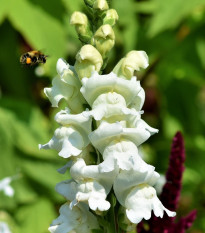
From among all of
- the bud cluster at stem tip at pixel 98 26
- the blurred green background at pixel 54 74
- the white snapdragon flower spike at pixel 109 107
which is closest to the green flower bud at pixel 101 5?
the bud cluster at stem tip at pixel 98 26

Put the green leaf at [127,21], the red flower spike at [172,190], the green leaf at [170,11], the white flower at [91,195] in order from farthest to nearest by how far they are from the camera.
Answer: the green leaf at [127,21] < the green leaf at [170,11] < the red flower spike at [172,190] < the white flower at [91,195]

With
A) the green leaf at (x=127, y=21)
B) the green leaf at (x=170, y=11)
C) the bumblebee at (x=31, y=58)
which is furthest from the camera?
the green leaf at (x=127, y=21)

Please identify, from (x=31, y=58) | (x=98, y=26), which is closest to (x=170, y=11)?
(x=31, y=58)

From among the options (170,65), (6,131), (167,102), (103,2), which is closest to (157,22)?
(170,65)

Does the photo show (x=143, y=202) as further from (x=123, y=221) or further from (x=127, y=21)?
(x=127, y=21)

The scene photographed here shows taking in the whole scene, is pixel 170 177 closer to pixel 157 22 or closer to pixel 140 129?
pixel 140 129

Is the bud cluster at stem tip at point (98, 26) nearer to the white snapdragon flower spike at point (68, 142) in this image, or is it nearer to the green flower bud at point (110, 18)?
the green flower bud at point (110, 18)
